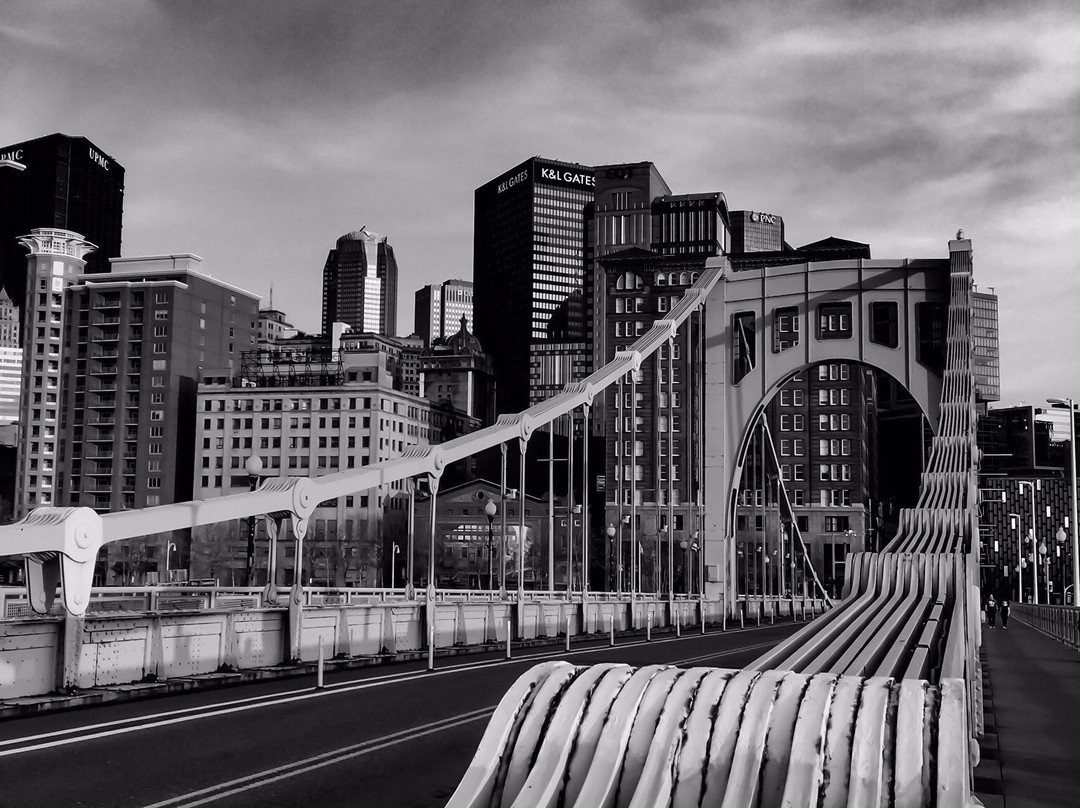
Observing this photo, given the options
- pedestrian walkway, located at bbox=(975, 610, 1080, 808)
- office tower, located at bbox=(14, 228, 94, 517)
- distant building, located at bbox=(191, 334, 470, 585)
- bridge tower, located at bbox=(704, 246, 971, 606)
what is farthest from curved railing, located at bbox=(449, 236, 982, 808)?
office tower, located at bbox=(14, 228, 94, 517)

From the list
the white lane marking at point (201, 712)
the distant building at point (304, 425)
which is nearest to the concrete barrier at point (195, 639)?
the white lane marking at point (201, 712)

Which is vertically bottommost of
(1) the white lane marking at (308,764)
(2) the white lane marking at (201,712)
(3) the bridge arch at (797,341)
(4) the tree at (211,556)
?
(4) the tree at (211,556)

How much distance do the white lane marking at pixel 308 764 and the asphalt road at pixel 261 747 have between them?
1 cm

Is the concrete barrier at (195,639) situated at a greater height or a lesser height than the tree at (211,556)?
greater

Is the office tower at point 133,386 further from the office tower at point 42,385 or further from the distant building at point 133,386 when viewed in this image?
the office tower at point 42,385

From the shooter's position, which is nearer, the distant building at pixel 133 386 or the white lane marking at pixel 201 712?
the white lane marking at pixel 201 712

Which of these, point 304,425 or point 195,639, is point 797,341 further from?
point 304,425

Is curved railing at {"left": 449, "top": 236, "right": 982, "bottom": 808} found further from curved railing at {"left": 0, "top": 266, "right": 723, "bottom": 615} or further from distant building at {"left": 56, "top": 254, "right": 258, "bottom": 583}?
distant building at {"left": 56, "top": 254, "right": 258, "bottom": 583}

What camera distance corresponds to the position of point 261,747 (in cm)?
1351

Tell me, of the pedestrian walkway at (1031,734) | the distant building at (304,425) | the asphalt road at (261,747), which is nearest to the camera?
the asphalt road at (261,747)

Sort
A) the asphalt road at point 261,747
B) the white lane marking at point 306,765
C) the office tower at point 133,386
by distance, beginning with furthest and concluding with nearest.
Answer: the office tower at point 133,386 → the asphalt road at point 261,747 → the white lane marking at point 306,765

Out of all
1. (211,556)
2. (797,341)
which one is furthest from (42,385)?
(797,341)

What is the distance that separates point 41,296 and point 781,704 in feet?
554

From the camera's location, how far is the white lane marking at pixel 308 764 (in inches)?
423
